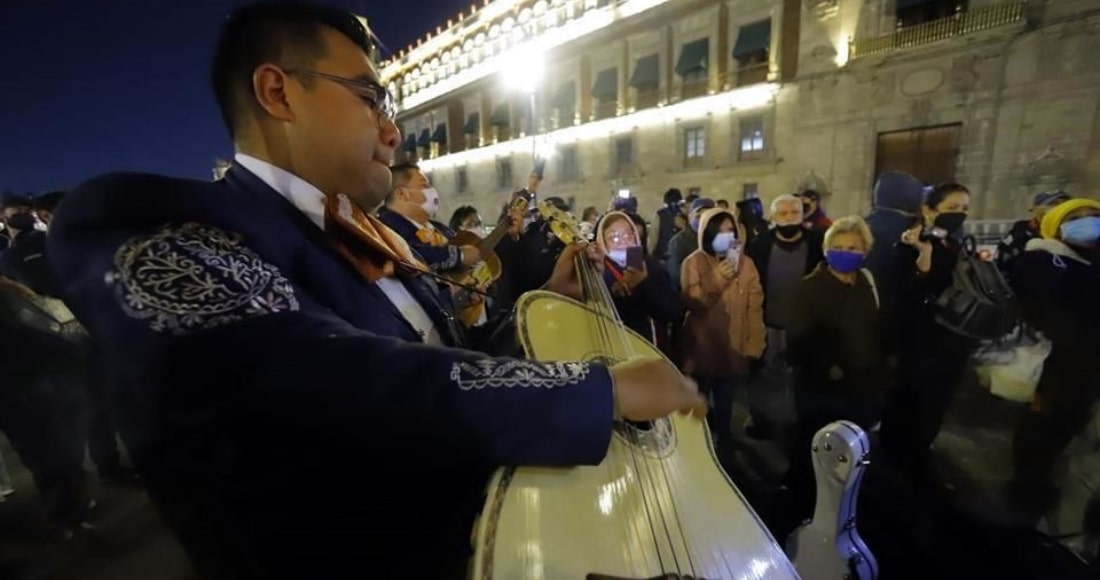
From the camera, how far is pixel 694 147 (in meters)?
19.4

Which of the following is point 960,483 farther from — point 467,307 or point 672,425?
point 467,307

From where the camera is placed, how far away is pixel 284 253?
2.97ft

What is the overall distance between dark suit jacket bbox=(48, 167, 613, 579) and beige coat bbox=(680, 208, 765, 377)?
3235 millimetres

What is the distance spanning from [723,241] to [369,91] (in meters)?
3.37

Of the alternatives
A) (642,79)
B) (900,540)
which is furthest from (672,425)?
(642,79)

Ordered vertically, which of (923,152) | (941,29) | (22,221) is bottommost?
(22,221)

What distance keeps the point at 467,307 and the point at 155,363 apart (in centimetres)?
238

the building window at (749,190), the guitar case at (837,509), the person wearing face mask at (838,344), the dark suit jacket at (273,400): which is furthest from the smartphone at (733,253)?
the building window at (749,190)

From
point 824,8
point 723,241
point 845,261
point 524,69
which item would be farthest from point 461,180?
point 845,261

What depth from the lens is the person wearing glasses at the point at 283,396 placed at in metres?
0.68

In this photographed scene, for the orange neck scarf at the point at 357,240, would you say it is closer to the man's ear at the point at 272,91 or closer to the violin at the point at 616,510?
the man's ear at the point at 272,91

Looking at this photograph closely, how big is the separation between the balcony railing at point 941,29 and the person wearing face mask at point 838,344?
14.4m

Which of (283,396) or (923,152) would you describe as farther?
(923,152)

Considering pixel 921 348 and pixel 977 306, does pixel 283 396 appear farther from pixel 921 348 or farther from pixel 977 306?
pixel 977 306
